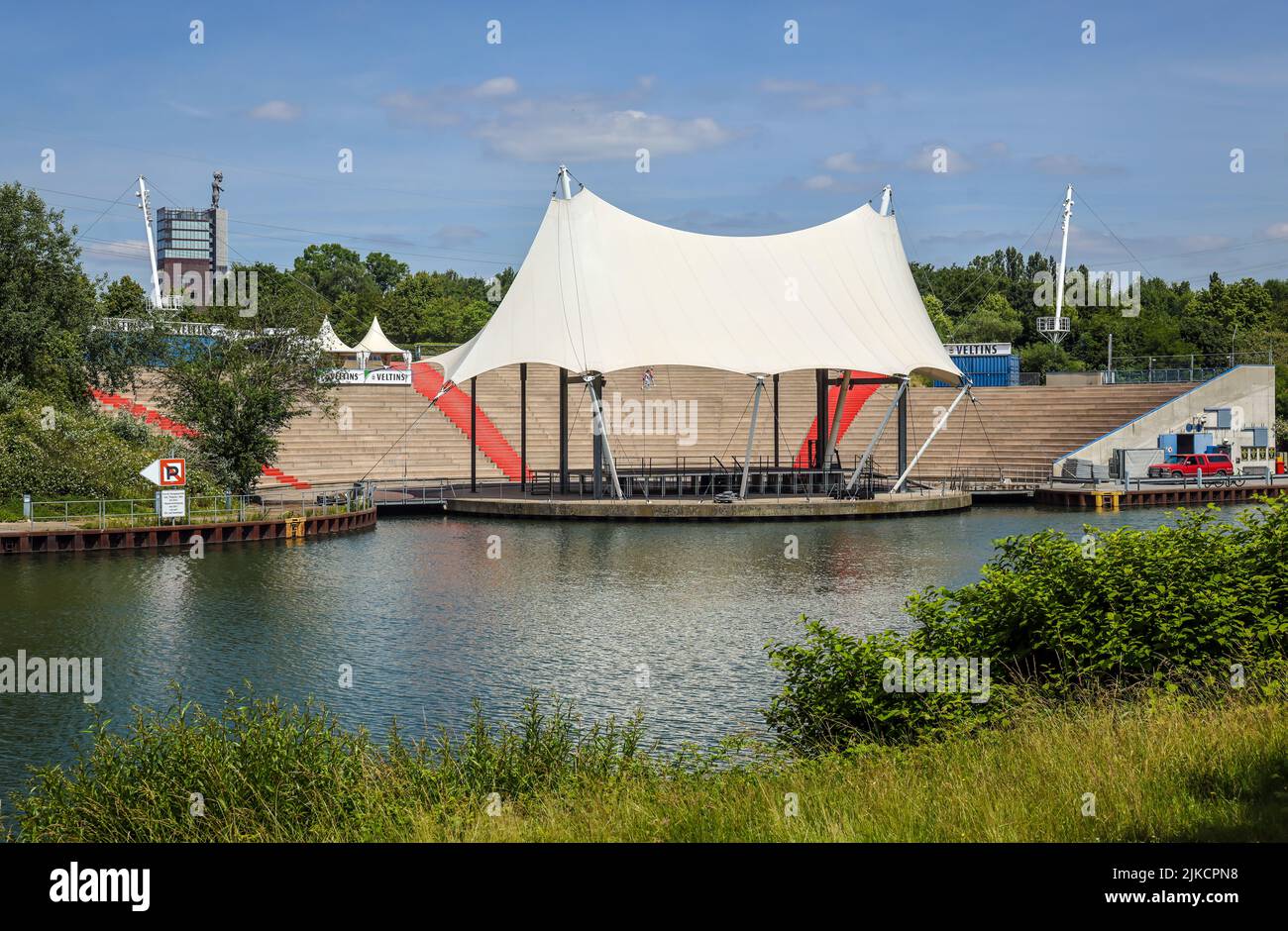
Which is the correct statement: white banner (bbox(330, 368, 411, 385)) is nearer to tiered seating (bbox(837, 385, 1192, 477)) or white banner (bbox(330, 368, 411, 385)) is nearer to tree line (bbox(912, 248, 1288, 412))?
tiered seating (bbox(837, 385, 1192, 477))

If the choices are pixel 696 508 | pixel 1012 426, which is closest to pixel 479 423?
pixel 696 508

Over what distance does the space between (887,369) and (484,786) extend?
31.1m

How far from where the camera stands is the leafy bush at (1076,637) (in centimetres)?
1147

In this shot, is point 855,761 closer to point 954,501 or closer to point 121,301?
point 954,501

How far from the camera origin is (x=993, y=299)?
97.1 meters

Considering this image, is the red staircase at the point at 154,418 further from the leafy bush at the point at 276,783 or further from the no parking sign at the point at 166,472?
the leafy bush at the point at 276,783

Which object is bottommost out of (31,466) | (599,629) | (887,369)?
(599,629)

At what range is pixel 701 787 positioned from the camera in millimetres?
9844

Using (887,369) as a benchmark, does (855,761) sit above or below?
below

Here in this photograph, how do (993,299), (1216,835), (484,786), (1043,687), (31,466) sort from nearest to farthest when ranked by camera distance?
(1216,835) < (484,786) < (1043,687) < (31,466) < (993,299)

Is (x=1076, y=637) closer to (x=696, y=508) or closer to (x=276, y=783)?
(x=276, y=783)

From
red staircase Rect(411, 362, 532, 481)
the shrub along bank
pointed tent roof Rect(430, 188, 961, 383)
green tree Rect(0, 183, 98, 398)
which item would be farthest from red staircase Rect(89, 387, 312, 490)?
the shrub along bank

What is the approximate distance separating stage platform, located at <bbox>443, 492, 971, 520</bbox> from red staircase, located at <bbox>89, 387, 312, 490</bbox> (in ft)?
26.2
